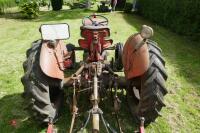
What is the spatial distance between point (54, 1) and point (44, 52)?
63.2 ft

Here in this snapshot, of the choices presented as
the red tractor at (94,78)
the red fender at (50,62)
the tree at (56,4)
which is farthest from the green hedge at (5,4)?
the red fender at (50,62)

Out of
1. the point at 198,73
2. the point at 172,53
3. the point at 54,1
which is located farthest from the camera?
the point at 54,1

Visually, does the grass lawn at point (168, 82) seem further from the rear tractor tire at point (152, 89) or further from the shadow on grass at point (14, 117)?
the rear tractor tire at point (152, 89)

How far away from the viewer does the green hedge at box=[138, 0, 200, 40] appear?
12742 mm

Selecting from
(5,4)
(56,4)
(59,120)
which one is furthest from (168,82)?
(5,4)

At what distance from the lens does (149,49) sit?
5.15m

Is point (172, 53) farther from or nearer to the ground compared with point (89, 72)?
nearer to the ground

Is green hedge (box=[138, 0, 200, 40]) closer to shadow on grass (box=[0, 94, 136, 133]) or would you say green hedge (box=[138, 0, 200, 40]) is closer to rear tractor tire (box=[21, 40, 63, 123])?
shadow on grass (box=[0, 94, 136, 133])

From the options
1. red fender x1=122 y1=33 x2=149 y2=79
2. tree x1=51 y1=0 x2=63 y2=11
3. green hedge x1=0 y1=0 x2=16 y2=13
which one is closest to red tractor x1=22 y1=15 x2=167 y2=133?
red fender x1=122 y1=33 x2=149 y2=79

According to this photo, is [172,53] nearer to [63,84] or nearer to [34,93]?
[63,84]

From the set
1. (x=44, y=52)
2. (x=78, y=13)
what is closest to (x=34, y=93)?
(x=44, y=52)

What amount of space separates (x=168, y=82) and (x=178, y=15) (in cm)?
682

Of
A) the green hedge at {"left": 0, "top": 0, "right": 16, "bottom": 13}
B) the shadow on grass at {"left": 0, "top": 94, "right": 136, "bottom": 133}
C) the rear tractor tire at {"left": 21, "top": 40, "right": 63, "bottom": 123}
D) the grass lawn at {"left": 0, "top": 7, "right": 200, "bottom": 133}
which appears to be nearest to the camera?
the rear tractor tire at {"left": 21, "top": 40, "right": 63, "bottom": 123}

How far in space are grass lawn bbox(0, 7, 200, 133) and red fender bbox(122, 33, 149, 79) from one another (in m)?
1.01
